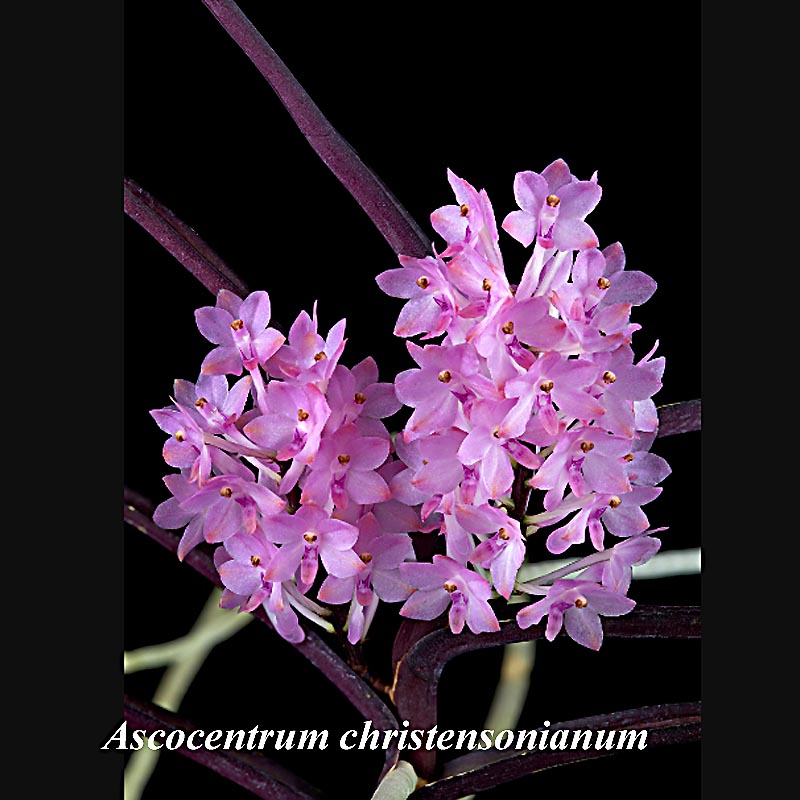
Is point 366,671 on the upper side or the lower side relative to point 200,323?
lower

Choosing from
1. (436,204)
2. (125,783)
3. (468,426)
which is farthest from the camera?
(125,783)

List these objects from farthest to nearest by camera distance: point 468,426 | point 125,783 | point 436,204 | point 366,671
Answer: point 125,783, point 366,671, point 436,204, point 468,426

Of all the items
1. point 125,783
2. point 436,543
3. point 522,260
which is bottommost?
point 125,783

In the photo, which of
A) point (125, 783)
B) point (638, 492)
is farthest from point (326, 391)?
point (125, 783)

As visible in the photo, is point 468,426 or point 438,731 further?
point 438,731

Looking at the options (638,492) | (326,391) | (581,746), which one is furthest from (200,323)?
(581,746)

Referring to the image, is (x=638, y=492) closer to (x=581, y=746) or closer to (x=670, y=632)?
(x=670, y=632)
